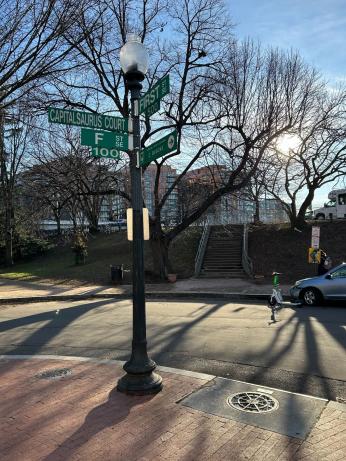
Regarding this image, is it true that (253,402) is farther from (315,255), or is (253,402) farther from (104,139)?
(315,255)

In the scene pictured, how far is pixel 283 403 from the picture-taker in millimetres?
5379

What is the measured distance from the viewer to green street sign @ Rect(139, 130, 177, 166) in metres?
5.55

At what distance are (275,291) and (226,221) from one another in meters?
27.0

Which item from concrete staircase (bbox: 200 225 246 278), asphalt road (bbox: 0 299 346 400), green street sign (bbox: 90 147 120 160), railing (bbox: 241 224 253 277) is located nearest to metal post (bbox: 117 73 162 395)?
green street sign (bbox: 90 147 120 160)

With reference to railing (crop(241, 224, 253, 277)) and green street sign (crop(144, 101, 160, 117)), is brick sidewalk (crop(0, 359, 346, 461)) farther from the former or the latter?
railing (crop(241, 224, 253, 277))

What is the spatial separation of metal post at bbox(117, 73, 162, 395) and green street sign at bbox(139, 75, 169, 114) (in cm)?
11

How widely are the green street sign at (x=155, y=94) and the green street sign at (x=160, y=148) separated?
52cm

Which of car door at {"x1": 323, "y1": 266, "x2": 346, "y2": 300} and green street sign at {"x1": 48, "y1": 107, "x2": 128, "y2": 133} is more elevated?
green street sign at {"x1": 48, "y1": 107, "x2": 128, "y2": 133}

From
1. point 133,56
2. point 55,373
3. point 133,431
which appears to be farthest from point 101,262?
point 133,431

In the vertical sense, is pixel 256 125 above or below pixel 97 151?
above

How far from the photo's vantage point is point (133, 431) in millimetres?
4641

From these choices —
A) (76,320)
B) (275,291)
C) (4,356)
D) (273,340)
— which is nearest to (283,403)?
(273,340)

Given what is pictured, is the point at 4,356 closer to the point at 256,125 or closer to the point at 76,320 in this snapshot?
the point at 76,320

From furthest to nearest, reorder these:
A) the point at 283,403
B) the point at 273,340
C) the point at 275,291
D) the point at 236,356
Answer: the point at 275,291 → the point at 273,340 → the point at 236,356 → the point at 283,403
